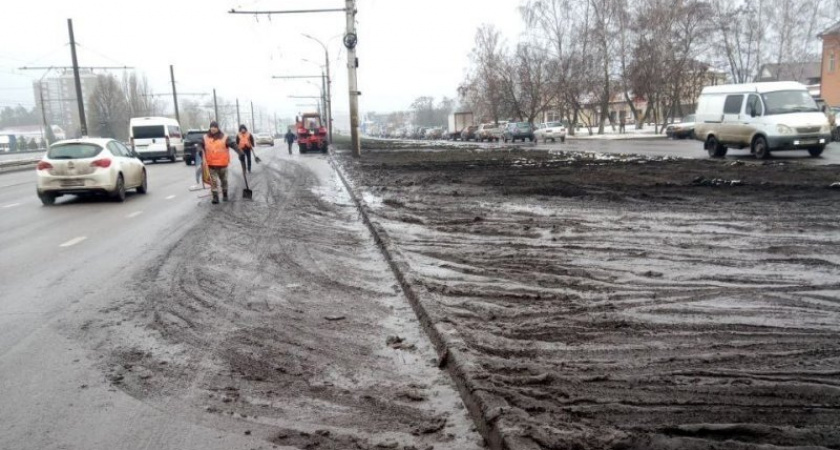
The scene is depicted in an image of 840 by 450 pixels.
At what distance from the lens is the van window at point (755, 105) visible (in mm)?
19125

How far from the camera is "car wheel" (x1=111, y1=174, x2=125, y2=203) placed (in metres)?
14.4

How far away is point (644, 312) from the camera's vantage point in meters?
4.72

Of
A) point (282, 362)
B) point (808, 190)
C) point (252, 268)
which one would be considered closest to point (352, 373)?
point (282, 362)

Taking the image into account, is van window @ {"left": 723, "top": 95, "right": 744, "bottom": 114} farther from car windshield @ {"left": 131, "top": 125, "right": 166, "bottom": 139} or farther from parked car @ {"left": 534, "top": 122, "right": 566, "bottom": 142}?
parked car @ {"left": 534, "top": 122, "right": 566, "bottom": 142}

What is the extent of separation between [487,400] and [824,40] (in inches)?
2402

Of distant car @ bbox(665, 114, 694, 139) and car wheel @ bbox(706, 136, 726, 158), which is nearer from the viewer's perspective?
car wheel @ bbox(706, 136, 726, 158)

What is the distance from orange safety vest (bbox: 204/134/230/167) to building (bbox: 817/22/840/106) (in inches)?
2080

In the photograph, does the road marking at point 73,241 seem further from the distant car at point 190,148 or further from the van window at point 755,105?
the distant car at point 190,148

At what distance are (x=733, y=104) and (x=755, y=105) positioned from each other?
104cm

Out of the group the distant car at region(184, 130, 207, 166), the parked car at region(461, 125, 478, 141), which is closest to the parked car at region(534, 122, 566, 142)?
the parked car at region(461, 125, 478, 141)

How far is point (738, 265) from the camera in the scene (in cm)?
605

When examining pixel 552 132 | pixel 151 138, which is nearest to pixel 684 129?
pixel 552 132

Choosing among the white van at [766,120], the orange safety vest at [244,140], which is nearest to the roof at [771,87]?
the white van at [766,120]

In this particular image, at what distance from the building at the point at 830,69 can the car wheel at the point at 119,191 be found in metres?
54.0
